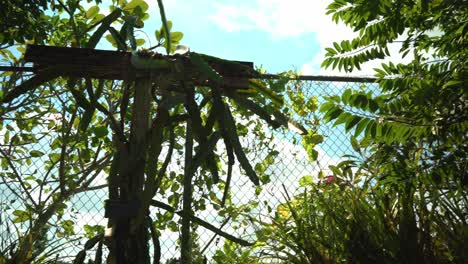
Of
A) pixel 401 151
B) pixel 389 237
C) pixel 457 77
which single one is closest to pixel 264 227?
pixel 389 237

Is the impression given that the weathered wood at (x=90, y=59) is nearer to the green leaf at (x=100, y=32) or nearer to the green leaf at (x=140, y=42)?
the green leaf at (x=100, y=32)

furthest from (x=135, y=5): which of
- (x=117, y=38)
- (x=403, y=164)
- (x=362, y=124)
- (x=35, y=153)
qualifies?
(x=403, y=164)

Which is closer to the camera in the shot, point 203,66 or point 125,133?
point 203,66

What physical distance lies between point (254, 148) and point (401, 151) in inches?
39.0

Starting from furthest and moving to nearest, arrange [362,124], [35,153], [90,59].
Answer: [35,153] < [362,124] < [90,59]

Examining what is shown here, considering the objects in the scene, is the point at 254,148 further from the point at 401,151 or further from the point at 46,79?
the point at 46,79

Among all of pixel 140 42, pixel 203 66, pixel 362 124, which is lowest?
pixel 203 66

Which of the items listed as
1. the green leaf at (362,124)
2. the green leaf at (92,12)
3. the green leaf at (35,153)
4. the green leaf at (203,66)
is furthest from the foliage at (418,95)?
the green leaf at (35,153)

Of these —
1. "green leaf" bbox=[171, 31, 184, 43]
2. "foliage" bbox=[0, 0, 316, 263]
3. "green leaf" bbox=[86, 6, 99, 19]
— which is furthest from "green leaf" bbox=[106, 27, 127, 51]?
"green leaf" bbox=[86, 6, 99, 19]

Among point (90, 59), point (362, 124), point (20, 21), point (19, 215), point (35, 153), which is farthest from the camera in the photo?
point (35, 153)

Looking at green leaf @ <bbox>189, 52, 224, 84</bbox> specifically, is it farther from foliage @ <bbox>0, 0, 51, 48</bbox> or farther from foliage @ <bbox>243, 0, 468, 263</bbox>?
foliage @ <bbox>0, 0, 51, 48</bbox>

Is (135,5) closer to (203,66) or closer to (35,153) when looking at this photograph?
(35,153)

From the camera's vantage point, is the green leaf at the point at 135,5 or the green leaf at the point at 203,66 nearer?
the green leaf at the point at 203,66

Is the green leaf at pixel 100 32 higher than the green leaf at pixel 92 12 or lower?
lower
